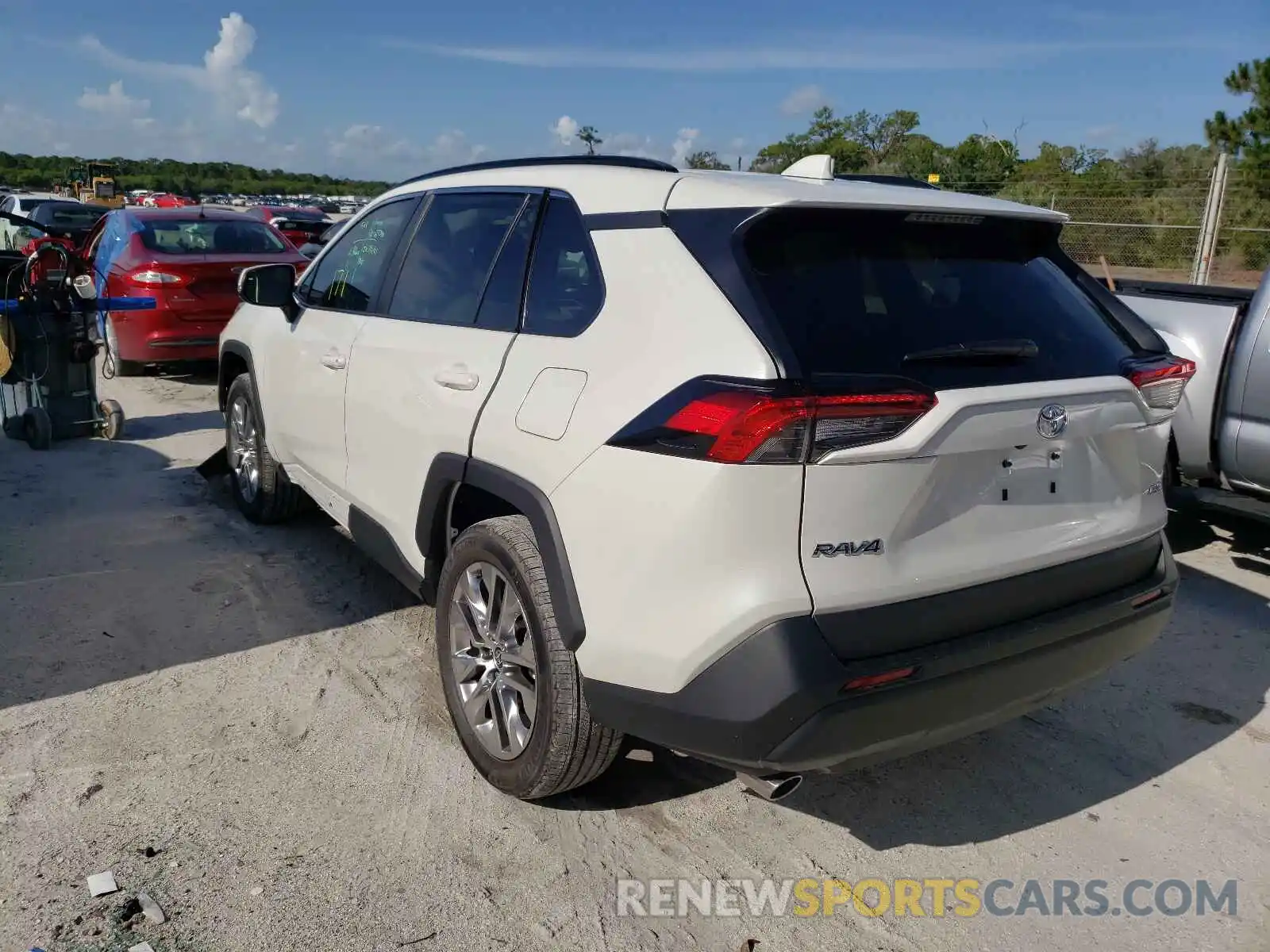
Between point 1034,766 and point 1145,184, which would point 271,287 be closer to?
point 1034,766

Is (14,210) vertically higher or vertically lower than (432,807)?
higher

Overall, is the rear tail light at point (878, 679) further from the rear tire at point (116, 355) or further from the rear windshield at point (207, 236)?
the rear windshield at point (207, 236)

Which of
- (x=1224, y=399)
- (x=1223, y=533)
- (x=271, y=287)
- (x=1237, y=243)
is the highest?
(x=1237, y=243)

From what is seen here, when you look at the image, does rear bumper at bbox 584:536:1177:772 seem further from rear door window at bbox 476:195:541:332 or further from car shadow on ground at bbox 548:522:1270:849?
rear door window at bbox 476:195:541:332

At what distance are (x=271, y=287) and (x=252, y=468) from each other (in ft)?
4.36

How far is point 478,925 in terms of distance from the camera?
260 centimetres

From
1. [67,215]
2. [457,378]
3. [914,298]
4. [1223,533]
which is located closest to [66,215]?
[67,215]

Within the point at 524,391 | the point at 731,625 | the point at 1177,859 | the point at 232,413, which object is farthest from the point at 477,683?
the point at 232,413

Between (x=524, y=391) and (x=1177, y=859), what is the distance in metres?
2.36

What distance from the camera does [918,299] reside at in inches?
102

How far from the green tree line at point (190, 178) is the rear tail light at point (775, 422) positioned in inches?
3427

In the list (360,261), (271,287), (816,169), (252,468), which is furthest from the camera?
(252,468)

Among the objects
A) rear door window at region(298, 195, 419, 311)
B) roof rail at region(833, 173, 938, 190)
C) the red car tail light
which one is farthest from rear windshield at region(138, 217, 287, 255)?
roof rail at region(833, 173, 938, 190)

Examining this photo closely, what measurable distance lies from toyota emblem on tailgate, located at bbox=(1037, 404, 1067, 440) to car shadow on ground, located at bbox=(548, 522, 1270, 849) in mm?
1277
